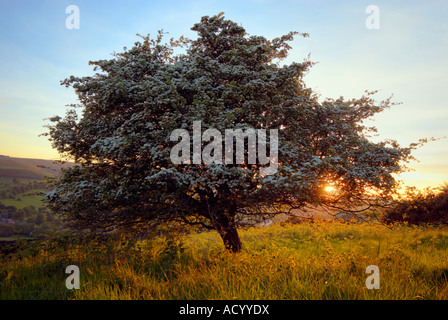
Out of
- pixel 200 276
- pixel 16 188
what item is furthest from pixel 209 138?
pixel 16 188

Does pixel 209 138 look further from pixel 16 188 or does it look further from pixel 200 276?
pixel 16 188

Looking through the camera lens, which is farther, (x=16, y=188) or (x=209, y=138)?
(x=16, y=188)

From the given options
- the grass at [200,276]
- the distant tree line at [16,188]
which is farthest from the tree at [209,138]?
the distant tree line at [16,188]

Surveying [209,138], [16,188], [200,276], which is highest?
[209,138]

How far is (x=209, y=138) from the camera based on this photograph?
7.16 metres

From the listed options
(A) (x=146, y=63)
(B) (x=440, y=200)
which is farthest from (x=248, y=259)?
(B) (x=440, y=200)

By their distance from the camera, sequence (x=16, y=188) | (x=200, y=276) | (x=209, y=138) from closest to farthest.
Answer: (x=200, y=276), (x=209, y=138), (x=16, y=188)

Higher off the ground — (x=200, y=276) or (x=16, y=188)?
(x=200, y=276)

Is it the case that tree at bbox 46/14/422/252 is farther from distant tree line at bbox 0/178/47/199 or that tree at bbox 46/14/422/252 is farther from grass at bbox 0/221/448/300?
distant tree line at bbox 0/178/47/199

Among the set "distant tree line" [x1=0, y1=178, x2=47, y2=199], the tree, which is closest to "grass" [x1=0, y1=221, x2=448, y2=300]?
the tree

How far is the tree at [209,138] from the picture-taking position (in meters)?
7.33

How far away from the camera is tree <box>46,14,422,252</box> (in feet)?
24.0

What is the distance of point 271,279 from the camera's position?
18.4 feet
